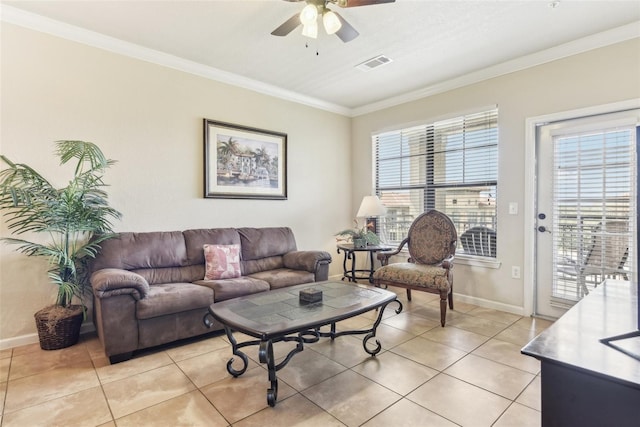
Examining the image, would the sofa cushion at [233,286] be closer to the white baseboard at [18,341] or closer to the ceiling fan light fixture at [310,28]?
the white baseboard at [18,341]

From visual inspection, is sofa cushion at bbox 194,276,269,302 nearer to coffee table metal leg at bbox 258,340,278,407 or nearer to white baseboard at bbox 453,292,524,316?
coffee table metal leg at bbox 258,340,278,407

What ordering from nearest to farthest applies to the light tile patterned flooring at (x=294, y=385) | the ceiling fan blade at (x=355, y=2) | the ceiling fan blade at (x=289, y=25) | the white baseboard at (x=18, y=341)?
the light tile patterned flooring at (x=294, y=385), the ceiling fan blade at (x=355, y=2), the ceiling fan blade at (x=289, y=25), the white baseboard at (x=18, y=341)

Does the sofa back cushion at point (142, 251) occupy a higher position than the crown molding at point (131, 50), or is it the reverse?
the crown molding at point (131, 50)

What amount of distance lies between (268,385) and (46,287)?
2.22 m

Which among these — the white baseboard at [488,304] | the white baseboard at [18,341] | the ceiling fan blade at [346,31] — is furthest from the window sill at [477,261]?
the white baseboard at [18,341]

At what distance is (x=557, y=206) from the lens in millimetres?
3246

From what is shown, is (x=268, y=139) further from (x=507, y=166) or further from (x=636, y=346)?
(x=636, y=346)

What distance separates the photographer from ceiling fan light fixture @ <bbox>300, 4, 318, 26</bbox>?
2.13 meters

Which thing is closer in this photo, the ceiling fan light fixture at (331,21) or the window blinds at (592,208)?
the ceiling fan light fixture at (331,21)

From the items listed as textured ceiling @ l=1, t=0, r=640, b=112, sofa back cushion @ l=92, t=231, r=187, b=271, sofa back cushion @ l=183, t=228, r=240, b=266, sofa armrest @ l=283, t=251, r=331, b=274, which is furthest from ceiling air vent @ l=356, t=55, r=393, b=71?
sofa back cushion @ l=92, t=231, r=187, b=271

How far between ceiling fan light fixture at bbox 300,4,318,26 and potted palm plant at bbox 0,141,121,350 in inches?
78.3

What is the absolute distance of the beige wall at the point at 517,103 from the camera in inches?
113

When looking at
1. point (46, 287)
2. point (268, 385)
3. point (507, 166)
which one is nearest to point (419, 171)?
point (507, 166)

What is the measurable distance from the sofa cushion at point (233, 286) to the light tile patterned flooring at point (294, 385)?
39cm
